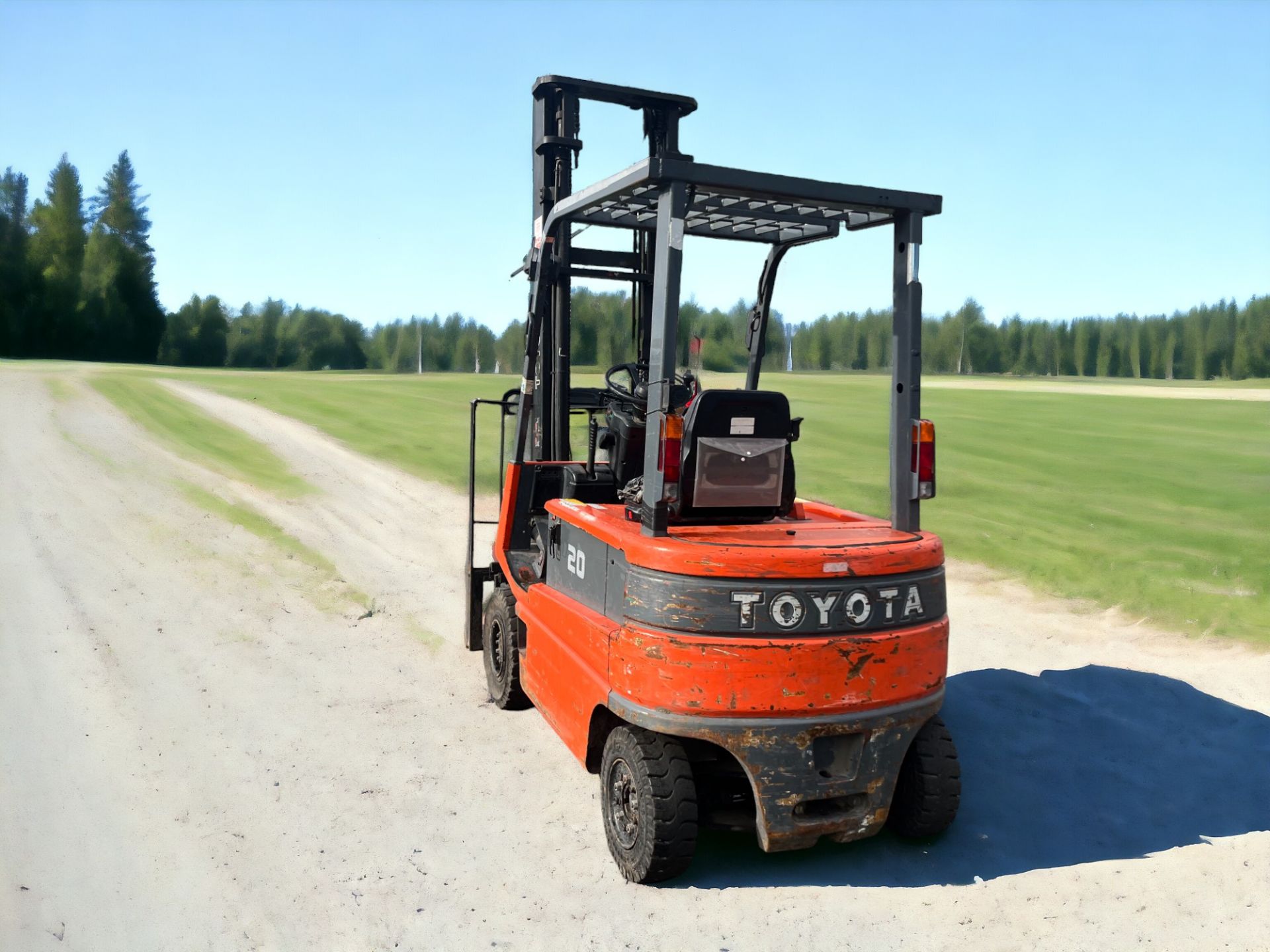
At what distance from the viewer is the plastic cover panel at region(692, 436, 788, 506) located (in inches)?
187

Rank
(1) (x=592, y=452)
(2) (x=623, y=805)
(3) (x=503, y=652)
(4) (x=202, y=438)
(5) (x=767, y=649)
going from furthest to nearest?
(4) (x=202, y=438)
(3) (x=503, y=652)
(1) (x=592, y=452)
(2) (x=623, y=805)
(5) (x=767, y=649)

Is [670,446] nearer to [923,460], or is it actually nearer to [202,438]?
[923,460]

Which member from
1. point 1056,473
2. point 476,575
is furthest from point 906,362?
point 1056,473

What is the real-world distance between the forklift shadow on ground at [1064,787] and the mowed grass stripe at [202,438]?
31.0 ft

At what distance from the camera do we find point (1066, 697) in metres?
6.91

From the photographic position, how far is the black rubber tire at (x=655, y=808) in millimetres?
4418

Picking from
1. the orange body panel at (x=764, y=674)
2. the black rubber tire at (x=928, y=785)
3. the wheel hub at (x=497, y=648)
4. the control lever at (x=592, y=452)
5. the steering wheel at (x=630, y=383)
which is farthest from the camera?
the wheel hub at (x=497, y=648)

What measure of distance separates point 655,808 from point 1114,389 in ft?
129

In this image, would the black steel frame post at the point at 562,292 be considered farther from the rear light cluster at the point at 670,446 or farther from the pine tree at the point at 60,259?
the pine tree at the point at 60,259

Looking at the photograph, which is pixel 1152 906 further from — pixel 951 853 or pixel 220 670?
pixel 220 670

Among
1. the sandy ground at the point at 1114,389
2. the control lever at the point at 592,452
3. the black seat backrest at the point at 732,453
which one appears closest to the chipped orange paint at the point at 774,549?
the black seat backrest at the point at 732,453

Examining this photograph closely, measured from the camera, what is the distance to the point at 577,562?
539 cm

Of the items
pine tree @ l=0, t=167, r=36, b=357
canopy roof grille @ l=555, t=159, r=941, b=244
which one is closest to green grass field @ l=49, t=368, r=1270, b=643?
canopy roof grille @ l=555, t=159, r=941, b=244

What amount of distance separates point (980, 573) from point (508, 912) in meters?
7.85
